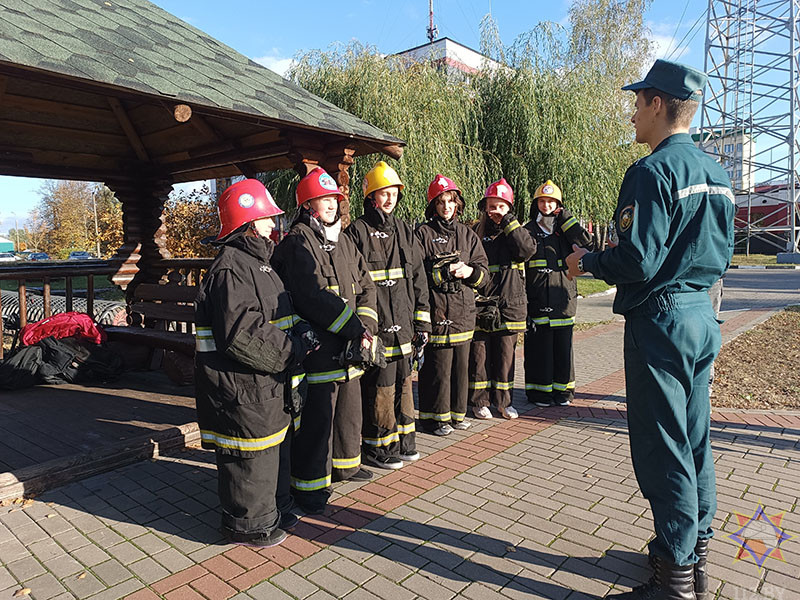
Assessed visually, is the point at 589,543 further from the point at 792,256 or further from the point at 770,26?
the point at 770,26

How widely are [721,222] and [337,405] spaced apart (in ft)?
8.46

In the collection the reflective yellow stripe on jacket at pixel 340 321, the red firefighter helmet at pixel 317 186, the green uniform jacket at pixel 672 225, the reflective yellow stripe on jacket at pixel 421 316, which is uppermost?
the red firefighter helmet at pixel 317 186

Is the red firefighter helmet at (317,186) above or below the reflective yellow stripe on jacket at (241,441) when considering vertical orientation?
above

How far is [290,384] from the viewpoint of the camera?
3.32m

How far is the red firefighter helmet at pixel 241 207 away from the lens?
3254mm

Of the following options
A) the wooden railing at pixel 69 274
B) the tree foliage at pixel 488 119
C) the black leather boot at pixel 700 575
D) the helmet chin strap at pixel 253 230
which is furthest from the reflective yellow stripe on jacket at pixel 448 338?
the tree foliage at pixel 488 119

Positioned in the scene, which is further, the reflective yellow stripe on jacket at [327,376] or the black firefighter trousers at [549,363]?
the black firefighter trousers at [549,363]

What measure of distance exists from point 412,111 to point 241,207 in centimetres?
993

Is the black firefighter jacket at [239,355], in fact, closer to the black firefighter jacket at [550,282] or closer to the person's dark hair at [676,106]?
the person's dark hair at [676,106]

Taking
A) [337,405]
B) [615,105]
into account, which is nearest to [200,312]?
[337,405]

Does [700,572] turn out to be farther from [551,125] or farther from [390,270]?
[551,125]

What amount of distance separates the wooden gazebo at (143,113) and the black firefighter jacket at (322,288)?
4.95ft

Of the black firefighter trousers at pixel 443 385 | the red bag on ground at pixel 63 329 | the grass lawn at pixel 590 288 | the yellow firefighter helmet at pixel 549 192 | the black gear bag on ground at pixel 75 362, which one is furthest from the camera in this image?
the grass lawn at pixel 590 288

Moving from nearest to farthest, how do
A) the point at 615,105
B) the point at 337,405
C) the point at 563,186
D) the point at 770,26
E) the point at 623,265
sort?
the point at 623,265, the point at 337,405, the point at 563,186, the point at 615,105, the point at 770,26
